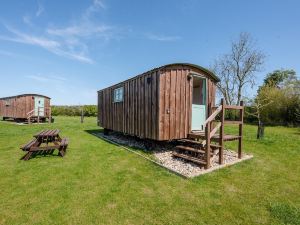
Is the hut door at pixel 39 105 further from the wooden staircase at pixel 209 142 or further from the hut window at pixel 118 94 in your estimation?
the wooden staircase at pixel 209 142

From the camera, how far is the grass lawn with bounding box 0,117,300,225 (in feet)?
11.7

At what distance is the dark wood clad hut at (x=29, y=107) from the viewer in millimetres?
21661

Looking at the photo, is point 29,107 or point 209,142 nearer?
point 209,142

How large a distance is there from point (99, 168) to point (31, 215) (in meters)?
2.66

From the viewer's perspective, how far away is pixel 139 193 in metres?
4.48

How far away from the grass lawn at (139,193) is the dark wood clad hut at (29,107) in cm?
1691

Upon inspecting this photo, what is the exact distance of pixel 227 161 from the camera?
264 inches

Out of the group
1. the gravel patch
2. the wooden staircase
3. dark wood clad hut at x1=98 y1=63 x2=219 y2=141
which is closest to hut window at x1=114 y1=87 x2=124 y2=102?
dark wood clad hut at x1=98 y1=63 x2=219 y2=141

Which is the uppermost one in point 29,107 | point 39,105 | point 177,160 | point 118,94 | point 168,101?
point 118,94

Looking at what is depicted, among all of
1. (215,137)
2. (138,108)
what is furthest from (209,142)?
(138,108)

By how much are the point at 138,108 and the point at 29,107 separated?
18.0m

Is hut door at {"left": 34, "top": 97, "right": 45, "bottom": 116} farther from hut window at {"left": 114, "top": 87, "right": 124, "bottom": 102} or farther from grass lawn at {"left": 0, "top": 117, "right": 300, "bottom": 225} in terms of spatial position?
grass lawn at {"left": 0, "top": 117, "right": 300, "bottom": 225}

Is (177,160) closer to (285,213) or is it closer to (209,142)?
(209,142)

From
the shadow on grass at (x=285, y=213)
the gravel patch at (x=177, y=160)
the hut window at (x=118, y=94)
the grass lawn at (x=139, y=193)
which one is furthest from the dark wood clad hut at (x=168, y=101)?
the shadow on grass at (x=285, y=213)
